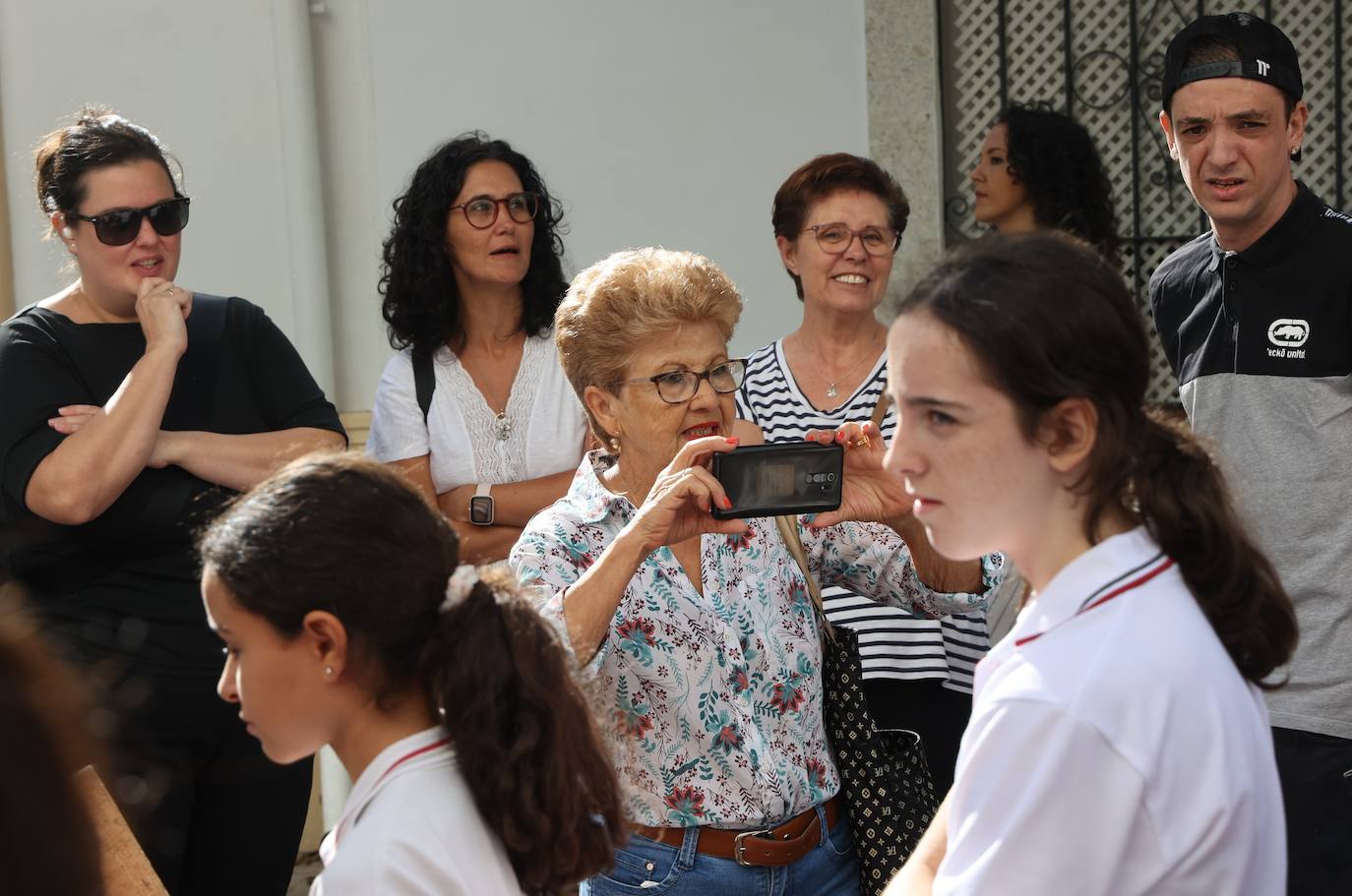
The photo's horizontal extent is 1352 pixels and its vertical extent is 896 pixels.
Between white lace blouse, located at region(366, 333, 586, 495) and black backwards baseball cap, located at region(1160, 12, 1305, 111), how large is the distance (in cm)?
160

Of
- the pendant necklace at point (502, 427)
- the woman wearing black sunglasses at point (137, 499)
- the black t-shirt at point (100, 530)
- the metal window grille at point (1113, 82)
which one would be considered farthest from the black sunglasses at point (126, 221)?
the metal window grille at point (1113, 82)

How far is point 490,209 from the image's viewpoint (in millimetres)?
3877

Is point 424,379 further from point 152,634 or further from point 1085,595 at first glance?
point 1085,595

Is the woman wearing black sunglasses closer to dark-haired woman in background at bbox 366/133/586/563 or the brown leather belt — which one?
dark-haired woman in background at bbox 366/133/586/563

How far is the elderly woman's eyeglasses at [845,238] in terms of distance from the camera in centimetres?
383

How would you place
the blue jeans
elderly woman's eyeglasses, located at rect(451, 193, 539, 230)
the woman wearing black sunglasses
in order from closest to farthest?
the blue jeans < the woman wearing black sunglasses < elderly woman's eyeglasses, located at rect(451, 193, 539, 230)

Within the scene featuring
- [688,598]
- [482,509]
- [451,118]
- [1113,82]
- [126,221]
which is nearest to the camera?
[688,598]

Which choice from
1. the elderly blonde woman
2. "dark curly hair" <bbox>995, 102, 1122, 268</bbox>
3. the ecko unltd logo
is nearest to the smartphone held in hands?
the elderly blonde woman

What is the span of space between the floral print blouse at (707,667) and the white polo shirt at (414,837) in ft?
1.54

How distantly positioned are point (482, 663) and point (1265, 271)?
2.05 meters

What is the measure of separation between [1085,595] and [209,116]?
4169mm

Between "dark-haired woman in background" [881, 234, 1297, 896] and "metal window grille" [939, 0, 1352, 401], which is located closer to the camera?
"dark-haired woman in background" [881, 234, 1297, 896]

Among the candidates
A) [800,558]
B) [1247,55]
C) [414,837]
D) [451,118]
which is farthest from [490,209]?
[414,837]

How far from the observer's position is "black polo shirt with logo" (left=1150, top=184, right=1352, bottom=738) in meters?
2.96
